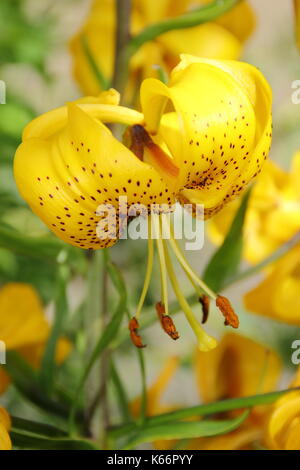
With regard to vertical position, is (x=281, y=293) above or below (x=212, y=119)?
below

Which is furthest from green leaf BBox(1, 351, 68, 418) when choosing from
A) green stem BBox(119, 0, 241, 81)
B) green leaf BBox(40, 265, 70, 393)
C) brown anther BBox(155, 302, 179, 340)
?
green stem BBox(119, 0, 241, 81)

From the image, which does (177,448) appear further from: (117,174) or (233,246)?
(117,174)

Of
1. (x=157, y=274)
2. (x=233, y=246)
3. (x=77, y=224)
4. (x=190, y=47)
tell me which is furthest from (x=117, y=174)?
(x=157, y=274)

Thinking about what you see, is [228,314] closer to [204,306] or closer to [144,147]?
[204,306]

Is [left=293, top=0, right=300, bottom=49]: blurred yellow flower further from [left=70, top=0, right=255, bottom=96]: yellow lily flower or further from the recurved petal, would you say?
the recurved petal

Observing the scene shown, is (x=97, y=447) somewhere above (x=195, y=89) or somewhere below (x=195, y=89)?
below

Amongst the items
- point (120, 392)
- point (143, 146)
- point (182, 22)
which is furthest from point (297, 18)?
point (120, 392)

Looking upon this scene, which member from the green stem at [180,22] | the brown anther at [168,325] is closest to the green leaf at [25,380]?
the brown anther at [168,325]
